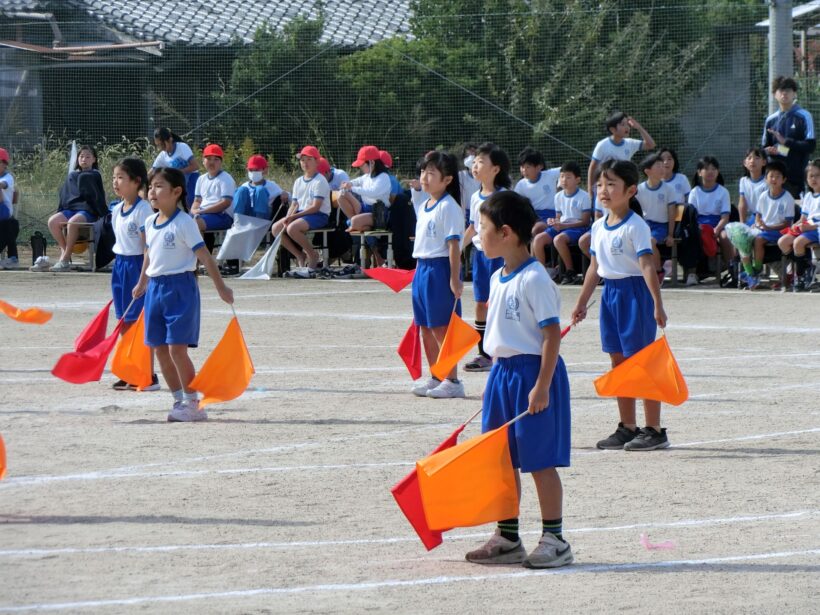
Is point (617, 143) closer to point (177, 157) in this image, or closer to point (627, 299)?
point (177, 157)

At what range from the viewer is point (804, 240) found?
625 inches

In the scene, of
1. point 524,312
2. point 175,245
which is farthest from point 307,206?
point 524,312

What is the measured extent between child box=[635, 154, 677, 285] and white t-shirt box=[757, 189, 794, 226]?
3.50ft

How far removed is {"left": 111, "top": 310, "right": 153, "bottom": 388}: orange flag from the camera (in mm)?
9414

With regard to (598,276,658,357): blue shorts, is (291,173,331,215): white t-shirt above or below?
above

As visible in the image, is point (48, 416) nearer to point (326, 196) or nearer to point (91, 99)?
point (326, 196)

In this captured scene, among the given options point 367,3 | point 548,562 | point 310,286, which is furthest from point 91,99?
point 548,562

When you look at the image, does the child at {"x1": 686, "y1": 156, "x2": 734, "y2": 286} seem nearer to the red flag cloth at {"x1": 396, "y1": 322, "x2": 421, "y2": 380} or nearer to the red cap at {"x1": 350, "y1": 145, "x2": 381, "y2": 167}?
the red cap at {"x1": 350, "y1": 145, "x2": 381, "y2": 167}

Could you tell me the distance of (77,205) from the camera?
63.6ft

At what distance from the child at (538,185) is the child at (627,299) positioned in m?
9.44

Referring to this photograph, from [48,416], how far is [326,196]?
32.0ft

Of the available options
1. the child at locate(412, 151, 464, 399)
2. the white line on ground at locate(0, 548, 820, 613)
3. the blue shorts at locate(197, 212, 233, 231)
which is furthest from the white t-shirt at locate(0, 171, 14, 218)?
the white line on ground at locate(0, 548, 820, 613)

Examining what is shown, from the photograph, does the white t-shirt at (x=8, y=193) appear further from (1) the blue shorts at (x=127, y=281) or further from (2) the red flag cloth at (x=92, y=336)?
(2) the red flag cloth at (x=92, y=336)

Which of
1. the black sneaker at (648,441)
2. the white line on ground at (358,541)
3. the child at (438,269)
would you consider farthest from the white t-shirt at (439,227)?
the white line on ground at (358,541)
